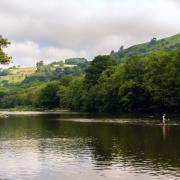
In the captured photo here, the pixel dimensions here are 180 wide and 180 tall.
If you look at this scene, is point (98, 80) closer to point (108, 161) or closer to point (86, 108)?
point (86, 108)

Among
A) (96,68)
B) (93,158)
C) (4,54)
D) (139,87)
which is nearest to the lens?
(93,158)

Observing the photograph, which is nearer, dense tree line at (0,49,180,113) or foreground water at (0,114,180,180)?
foreground water at (0,114,180,180)

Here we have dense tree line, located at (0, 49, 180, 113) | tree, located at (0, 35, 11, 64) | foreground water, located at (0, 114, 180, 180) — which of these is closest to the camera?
foreground water, located at (0, 114, 180, 180)

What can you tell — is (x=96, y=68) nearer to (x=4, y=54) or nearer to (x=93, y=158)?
(x=4, y=54)

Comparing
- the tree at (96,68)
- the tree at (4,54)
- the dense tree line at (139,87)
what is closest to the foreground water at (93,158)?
the tree at (4,54)

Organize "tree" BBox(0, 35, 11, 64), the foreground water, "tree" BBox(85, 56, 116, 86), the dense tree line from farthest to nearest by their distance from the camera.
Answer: "tree" BBox(85, 56, 116, 86) < the dense tree line < "tree" BBox(0, 35, 11, 64) < the foreground water

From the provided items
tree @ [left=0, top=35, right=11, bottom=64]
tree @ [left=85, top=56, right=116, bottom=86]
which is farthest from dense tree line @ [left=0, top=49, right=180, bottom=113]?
tree @ [left=0, top=35, right=11, bottom=64]

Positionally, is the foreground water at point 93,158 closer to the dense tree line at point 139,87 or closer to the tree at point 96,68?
the dense tree line at point 139,87

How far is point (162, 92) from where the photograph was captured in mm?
129625

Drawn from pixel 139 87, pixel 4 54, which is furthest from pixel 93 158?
pixel 139 87

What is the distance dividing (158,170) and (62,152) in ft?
49.3

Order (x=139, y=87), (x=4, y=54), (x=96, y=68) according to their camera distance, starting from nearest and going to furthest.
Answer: (x=4, y=54)
(x=139, y=87)
(x=96, y=68)

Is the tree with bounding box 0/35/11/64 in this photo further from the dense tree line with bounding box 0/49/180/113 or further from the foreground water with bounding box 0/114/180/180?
the dense tree line with bounding box 0/49/180/113

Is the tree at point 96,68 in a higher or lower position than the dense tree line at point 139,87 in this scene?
higher
